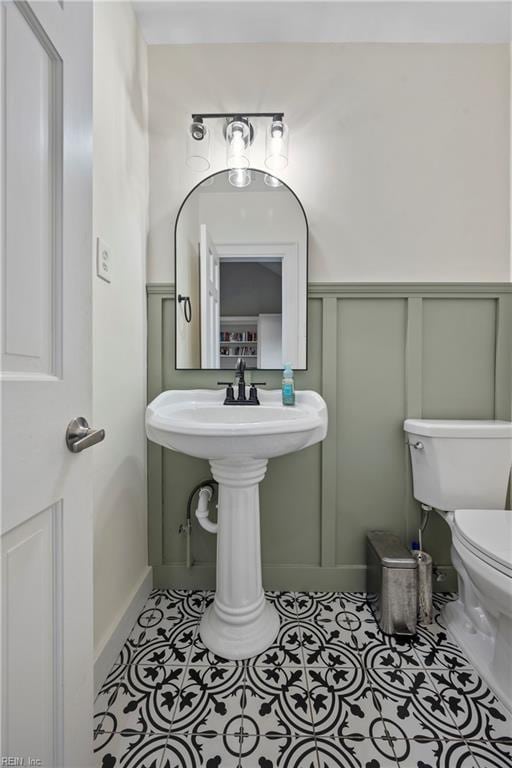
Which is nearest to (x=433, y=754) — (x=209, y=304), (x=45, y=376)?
(x=45, y=376)

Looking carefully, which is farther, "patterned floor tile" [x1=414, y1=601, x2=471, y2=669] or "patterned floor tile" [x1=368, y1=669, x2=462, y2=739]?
"patterned floor tile" [x1=414, y1=601, x2=471, y2=669]

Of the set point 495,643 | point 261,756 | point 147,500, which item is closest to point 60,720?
point 261,756

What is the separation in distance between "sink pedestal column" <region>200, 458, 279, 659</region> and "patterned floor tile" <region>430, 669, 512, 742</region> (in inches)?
20.9

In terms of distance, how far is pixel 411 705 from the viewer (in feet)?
3.03

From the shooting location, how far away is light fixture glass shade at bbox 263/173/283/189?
1359 millimetres

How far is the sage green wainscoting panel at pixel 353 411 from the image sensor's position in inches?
54.1

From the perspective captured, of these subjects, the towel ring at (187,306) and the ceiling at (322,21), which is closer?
the ceiling at (322,21)

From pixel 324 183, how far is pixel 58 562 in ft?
5.03

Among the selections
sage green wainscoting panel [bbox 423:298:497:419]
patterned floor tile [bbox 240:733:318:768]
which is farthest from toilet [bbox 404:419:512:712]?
patterned floor tile [bbox 240:733:318:768]

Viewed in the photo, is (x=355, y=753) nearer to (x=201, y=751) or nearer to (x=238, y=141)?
(x=201, y=751)

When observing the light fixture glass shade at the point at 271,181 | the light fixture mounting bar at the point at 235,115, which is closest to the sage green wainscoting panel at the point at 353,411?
the light fixture glass shade at the point at 271,181

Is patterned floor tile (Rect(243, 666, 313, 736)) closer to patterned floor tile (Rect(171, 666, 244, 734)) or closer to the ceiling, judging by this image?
patterned floor tile (Rect(171, 666, 244, 734))

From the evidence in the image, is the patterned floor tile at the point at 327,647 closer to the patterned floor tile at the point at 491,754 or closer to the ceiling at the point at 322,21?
the patterned floor tile at the point at 491,754

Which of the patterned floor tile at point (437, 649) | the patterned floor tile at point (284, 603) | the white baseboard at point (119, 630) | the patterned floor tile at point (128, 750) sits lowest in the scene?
the patterned floor tile at point (128, 750)
